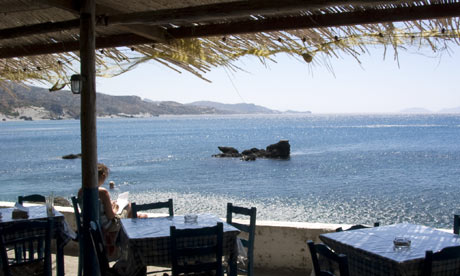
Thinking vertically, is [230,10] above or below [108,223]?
above

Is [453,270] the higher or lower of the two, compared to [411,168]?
higher

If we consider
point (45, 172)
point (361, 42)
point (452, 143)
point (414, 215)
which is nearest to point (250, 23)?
point (361, 42)

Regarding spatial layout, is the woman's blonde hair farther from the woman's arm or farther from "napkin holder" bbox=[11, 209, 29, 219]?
"napkin holder" bbox=[11, 209, 29, 219]

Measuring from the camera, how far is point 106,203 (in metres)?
4.27

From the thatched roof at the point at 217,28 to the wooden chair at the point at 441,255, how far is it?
162cm

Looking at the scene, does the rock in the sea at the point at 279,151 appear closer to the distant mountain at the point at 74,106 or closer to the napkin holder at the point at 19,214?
the napkin holder at the point at 19,214

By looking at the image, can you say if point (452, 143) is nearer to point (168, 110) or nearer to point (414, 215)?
point (414, 215)

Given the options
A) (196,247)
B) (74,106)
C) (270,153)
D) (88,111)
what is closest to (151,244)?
(196,247)

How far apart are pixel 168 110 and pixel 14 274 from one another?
639 feet

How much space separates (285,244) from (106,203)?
168cm

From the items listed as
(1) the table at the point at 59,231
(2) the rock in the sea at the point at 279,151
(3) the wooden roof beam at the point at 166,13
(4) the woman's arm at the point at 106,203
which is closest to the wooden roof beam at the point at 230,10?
(3) the wooden roof beam at the point at 166,13

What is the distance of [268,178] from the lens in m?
35.5

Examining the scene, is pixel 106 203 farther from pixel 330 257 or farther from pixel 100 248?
pixel 330 257

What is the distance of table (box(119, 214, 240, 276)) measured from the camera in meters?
3.18
